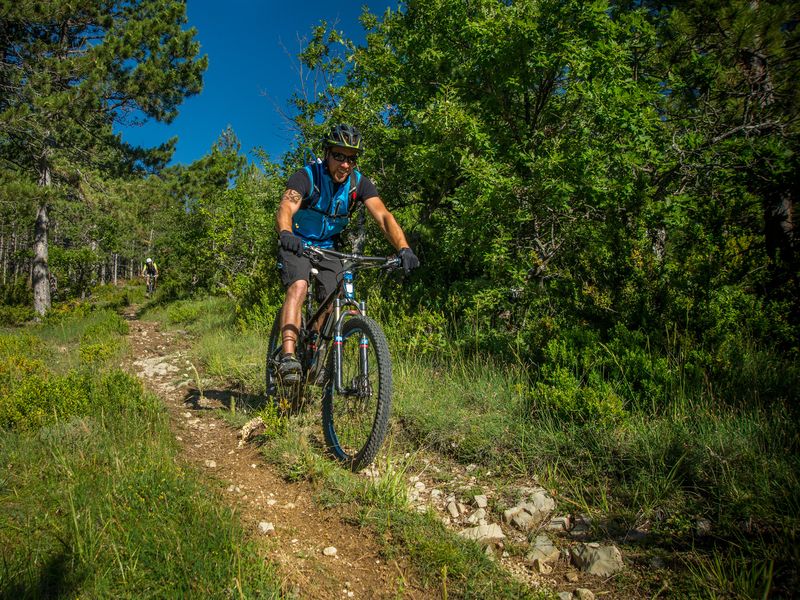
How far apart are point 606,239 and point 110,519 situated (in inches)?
174

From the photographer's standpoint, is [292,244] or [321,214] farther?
[321,214]

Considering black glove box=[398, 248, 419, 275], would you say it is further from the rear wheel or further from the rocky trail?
the rocky trail

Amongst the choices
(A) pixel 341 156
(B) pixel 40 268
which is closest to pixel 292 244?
(A) pixel 341 156

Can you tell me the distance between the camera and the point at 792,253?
3.73m

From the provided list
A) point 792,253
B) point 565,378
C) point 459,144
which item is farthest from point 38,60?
point 792,253

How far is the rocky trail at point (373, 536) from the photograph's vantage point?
2229mm

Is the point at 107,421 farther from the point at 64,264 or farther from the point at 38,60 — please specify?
the point at 64,264

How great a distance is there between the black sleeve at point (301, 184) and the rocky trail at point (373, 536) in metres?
2.22

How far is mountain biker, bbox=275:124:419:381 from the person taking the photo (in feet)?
12.8

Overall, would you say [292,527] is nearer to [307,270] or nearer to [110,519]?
[110,519]

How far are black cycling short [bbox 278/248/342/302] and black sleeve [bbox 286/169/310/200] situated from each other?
21.1 inches

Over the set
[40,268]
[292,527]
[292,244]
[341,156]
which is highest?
[341,156]

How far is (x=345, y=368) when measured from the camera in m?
3.69

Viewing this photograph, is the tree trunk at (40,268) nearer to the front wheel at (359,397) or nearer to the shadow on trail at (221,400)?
the shadow on trail at (221,400)
